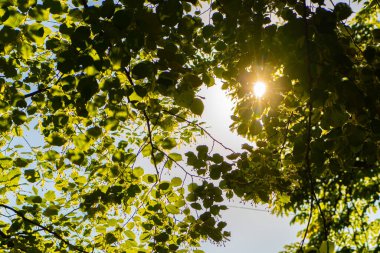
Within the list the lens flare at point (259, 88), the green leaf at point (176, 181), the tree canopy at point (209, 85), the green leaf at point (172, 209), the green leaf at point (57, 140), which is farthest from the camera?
the green leaf at point (172, 209)

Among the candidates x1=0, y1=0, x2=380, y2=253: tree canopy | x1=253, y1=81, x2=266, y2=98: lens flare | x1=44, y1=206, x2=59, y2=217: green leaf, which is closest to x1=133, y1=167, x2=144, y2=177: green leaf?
x1=0, y1=0, x2=380, y2=253: tree canopy

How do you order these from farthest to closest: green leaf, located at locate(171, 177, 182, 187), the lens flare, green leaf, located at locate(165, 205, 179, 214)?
green leaf, located at locate(165, 205, 179, 214) < green leaf, located at locate(171, 177, 182, 187) < the lens flare

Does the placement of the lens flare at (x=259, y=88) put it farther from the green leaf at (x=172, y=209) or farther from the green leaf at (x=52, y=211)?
the green leaf at (x=52, y=211)

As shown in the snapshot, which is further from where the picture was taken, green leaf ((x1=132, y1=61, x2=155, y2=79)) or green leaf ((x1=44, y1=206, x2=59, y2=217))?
green leaf ((x1=44, y1=206, x2=59, y2=217))

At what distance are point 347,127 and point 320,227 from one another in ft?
31.8

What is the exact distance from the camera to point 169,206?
2.72 meters

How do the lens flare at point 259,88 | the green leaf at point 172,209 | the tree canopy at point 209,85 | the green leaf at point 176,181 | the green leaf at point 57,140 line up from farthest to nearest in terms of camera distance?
the green leaf at point 172,209 < the green leaf at point 176,181 < the green leaf at point 57,140 < the lens flare at point 259,88 < the tree canopy at point 209,85

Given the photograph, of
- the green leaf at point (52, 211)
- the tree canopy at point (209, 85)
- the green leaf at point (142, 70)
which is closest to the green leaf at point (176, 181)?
the tree canopy at point (209, 85)

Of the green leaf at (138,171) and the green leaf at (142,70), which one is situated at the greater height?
the green leaf at (138,171)

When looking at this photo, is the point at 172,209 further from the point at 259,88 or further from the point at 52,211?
the point at 259,88

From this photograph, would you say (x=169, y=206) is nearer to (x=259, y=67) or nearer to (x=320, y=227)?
(x=259, y=67)

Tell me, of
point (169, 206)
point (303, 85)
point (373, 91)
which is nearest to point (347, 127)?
point (373, 91)

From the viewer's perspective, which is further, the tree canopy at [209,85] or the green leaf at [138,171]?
the green leaf at [138,171]

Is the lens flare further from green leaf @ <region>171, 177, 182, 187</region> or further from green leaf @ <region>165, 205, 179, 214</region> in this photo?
green leaf @ <region>165, 205, 179, 214</region>
